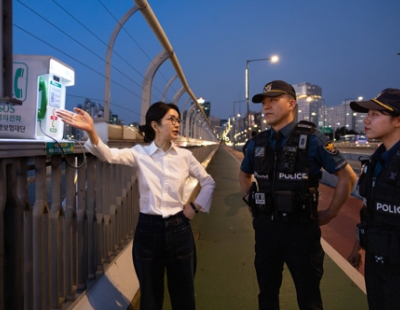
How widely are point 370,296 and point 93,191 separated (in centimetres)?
227

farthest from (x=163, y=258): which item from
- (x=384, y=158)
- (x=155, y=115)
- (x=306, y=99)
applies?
(x=306, y=99)

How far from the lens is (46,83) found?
240cm

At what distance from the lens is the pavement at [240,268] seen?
11.5 ft

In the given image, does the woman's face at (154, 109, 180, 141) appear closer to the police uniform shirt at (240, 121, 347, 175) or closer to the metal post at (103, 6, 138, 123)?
the police uniform shirt at (240, 121, 347, 175)

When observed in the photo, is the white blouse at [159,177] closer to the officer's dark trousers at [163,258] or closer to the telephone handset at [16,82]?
the officer's dark trousers at [163,258]

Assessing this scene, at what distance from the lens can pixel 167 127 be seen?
2613mm

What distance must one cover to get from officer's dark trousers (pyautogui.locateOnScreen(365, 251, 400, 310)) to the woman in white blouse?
1.16 meters

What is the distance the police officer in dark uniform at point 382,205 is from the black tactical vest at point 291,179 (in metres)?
0.38

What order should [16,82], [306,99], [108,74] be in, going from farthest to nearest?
[306,99] < [108,74] < [16,82]

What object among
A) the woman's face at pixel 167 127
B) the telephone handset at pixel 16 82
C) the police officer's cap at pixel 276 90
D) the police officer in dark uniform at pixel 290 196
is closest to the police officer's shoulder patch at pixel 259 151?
the police officer in dark uniform at pixel 290 196

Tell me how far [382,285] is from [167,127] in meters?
1.73

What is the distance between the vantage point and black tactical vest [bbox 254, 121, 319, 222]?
8.49 ft

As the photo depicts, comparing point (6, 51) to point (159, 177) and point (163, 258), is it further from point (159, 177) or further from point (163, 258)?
point (163, 258)

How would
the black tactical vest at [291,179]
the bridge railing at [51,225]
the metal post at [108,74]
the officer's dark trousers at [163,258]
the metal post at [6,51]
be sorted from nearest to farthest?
1. the metal post at [6,51]
2. the bridge railing at [51,225]
3. the officer's dark trousers at [163,258]
4. the black tactical vest at [291,179]
5. the metal post at [108,74]
